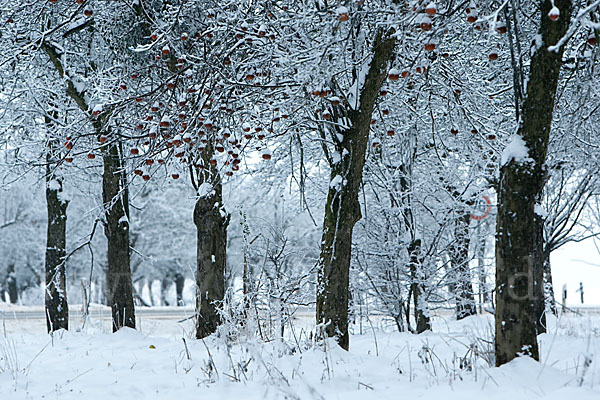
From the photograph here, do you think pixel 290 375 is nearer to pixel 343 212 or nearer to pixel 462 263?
pixel 343 212

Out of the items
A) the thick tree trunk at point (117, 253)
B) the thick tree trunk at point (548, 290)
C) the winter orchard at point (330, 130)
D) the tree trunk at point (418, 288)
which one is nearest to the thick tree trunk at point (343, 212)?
the winter orchard at point (330, 130)

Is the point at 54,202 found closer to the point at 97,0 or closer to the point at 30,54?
the point at 30,54

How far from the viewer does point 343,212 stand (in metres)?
5.76

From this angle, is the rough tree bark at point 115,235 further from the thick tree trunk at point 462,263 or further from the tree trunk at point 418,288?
the thick tree trunk at point 462,263

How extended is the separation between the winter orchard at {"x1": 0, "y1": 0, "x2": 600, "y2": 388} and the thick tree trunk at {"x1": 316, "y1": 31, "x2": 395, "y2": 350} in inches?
0.8

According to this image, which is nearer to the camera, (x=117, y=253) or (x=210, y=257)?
(x=210, y=257)

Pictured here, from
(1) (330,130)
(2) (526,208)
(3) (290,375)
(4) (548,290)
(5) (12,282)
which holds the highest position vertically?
(1) (330,130)

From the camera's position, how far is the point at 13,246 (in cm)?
2952

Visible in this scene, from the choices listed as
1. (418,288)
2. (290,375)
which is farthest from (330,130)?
(418,288)

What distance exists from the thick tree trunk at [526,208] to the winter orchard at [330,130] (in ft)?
0.04

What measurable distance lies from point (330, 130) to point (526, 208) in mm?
2597

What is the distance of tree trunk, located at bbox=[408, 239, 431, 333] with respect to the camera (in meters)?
10.1

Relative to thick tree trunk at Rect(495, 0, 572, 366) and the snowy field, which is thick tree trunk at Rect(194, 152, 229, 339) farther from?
thick tree trunk at Rect(495, 0, 572, 366)

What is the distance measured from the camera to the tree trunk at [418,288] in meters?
10.1
